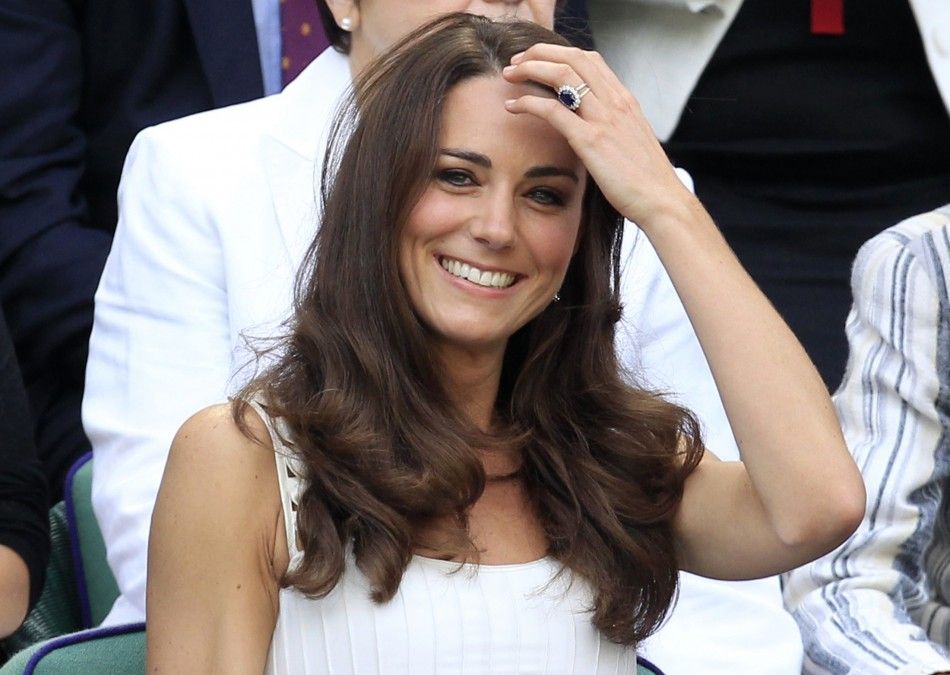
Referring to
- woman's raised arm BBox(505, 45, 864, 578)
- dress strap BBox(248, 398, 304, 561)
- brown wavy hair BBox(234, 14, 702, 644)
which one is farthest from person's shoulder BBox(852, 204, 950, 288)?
dress strap BBox(248, 398, 304, 561)

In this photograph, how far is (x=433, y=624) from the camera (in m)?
2.12

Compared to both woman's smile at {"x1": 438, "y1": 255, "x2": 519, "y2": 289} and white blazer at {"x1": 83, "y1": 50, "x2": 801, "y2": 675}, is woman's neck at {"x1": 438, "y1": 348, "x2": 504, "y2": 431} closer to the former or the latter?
woman's smile at {"x1": 438, "y1": 255, "x2": 519, "y2": 289}

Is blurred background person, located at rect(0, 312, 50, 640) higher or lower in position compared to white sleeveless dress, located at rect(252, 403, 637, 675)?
lower

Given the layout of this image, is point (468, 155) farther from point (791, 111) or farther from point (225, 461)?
point (791, 111)

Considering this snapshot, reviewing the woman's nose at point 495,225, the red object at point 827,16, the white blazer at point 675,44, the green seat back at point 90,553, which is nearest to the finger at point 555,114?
the woman's nose at point 495,225

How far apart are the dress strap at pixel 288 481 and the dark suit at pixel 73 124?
120 centimetres

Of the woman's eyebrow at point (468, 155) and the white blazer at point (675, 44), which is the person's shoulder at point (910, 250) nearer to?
the white blazer at point (675, 44)

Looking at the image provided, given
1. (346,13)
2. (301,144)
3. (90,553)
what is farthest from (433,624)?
(346,13)

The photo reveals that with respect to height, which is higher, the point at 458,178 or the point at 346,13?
the point at 458,178

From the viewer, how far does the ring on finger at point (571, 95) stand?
2225mm

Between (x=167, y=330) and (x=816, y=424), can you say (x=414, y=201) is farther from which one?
(x=167, y=330)

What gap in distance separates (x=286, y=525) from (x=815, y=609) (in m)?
1.00

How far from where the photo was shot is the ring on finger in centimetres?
222

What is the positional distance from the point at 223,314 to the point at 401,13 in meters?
0.57
